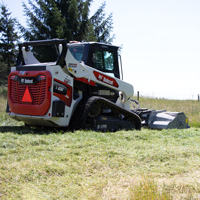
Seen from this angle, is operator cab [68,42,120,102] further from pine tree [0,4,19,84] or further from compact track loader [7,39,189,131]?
pine tree [0,4,19,84]

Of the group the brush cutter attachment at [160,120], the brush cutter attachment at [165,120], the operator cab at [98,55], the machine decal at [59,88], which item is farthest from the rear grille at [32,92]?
the brush cutter attachment at [165,120]

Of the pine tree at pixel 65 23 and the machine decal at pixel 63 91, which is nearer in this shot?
the machine decal at pixel 63 91

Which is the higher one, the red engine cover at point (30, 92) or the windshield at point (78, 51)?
the windshield at point (78, 51)

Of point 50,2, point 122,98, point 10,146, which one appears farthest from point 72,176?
point 50,2

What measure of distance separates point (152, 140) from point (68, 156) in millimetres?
2740

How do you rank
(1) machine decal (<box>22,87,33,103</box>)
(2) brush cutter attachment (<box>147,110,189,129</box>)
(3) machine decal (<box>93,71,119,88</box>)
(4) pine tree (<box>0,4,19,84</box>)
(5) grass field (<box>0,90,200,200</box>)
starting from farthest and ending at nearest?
(4) pine tree (<box>0,4,19,84</box>) < (2) brush cutter attachment (<box>147,110,189,129</box>) < (3) machine decal (<box>93,71,119,88</box>) < (1) machine decal (<box>22,87,33,103</box>) < (5) grass field (<box>0,90,200,200</box>)

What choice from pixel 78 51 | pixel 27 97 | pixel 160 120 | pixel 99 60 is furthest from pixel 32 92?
pixel 160 120

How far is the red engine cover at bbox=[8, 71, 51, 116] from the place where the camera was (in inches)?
266

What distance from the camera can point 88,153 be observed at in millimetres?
5066

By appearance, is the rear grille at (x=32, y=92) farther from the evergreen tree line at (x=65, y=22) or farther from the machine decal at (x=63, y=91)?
the evergreen tree line at (x=65, y=22)

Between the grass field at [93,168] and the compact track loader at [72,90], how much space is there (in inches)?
31.1

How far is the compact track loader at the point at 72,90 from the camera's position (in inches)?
270

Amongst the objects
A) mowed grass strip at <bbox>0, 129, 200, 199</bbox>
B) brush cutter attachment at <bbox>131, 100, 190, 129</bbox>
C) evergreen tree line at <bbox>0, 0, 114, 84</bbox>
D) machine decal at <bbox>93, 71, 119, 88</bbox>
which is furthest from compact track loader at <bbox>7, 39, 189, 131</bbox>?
evergreen tree line at <bbox>0, 0, 114, 84</bbox>

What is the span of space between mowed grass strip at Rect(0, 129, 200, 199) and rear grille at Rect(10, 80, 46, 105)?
914 mm
